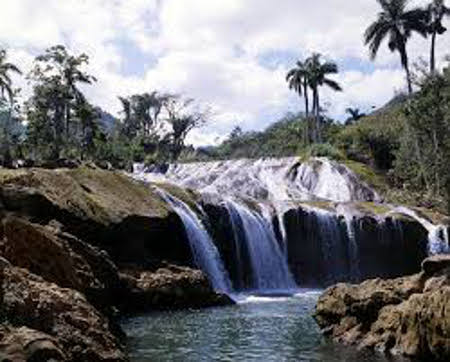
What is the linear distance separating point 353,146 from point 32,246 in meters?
56.1

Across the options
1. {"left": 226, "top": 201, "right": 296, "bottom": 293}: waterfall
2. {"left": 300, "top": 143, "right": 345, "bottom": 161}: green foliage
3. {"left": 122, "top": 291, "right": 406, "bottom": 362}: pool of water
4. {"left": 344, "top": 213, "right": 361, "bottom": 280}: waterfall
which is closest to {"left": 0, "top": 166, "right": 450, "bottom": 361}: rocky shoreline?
{"left": 344, "top": 213, "right": 361, "bottom": 280}: waterfall

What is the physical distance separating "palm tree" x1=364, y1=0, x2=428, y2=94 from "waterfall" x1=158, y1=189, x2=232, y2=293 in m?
37.2

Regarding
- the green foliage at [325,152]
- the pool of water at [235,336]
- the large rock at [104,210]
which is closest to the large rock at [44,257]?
the pool of water at [235,336]

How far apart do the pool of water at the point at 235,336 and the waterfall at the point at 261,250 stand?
25.4ft

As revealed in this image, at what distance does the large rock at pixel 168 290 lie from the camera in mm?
30031

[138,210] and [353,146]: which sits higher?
[353,146]

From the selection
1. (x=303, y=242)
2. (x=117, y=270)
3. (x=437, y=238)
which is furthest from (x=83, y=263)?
(x=437, y=238)

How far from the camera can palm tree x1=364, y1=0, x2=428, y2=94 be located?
69625 millimetres

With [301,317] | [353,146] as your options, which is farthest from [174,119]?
[301,317]

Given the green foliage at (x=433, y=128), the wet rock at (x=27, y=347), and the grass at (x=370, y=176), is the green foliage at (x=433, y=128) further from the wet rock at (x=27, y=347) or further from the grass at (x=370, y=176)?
the wet rock at (x=27, y=347)

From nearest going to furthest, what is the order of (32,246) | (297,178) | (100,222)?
(32,246) → (100,222) → (297,178)

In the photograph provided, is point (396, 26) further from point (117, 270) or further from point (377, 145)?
point (117, 270)

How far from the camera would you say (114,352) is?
15.7m

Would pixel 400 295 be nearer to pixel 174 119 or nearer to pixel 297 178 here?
pixel 297 178
